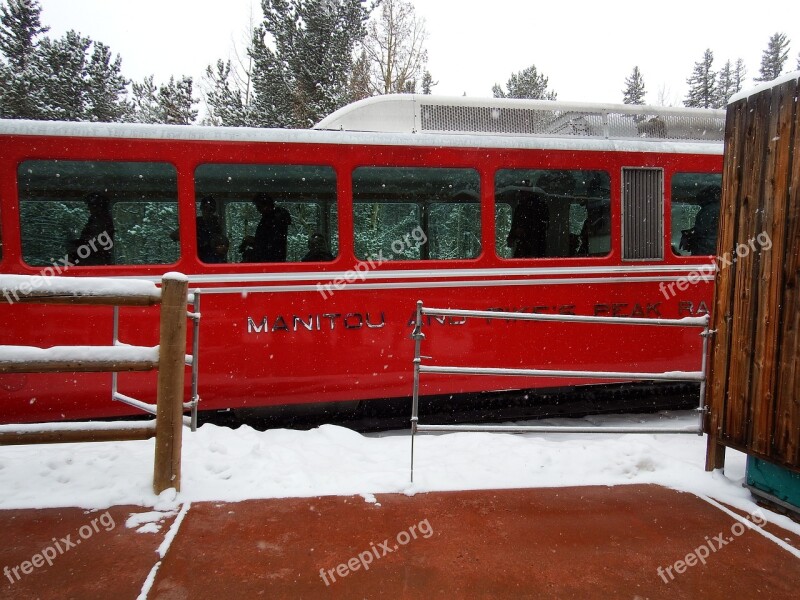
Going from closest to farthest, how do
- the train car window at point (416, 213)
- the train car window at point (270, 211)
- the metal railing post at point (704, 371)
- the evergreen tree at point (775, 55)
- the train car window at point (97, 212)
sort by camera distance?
the metal railing post at point (704, 371) → the train car window at point (97, 212) → the train car window at point (270, 211) → the train car window at point (416, 213) → the evergreen tree at point (775, 55)

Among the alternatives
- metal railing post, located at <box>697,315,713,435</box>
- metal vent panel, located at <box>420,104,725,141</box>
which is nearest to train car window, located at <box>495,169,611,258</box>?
metal vent panel, located at <box>420,104,725,141</box>

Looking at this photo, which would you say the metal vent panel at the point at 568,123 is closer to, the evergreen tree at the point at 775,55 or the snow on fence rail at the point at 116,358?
the snow on fence rail at the point at 116,358

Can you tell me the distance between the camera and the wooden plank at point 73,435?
8.79 ft

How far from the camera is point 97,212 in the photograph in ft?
14.5

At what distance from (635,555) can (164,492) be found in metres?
2.55

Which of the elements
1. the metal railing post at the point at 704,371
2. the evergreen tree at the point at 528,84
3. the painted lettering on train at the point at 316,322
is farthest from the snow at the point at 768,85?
the evergreen tree at the point at 528,84

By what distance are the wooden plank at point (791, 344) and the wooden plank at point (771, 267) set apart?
1.2 inches

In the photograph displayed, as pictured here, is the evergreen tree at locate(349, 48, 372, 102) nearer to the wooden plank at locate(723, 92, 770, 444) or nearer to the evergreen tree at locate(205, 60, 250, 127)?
the evergreen tree at locate(205, 60, 250, 127)

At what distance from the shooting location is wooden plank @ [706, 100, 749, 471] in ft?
10.2

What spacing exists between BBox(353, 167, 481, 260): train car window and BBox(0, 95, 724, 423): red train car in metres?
0.01

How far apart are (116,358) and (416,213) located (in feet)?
10.0

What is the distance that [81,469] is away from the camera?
10.4ft

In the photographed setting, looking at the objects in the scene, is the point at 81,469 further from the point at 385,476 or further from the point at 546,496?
the point at 546,496

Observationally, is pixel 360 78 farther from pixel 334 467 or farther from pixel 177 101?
pixel 334 467
